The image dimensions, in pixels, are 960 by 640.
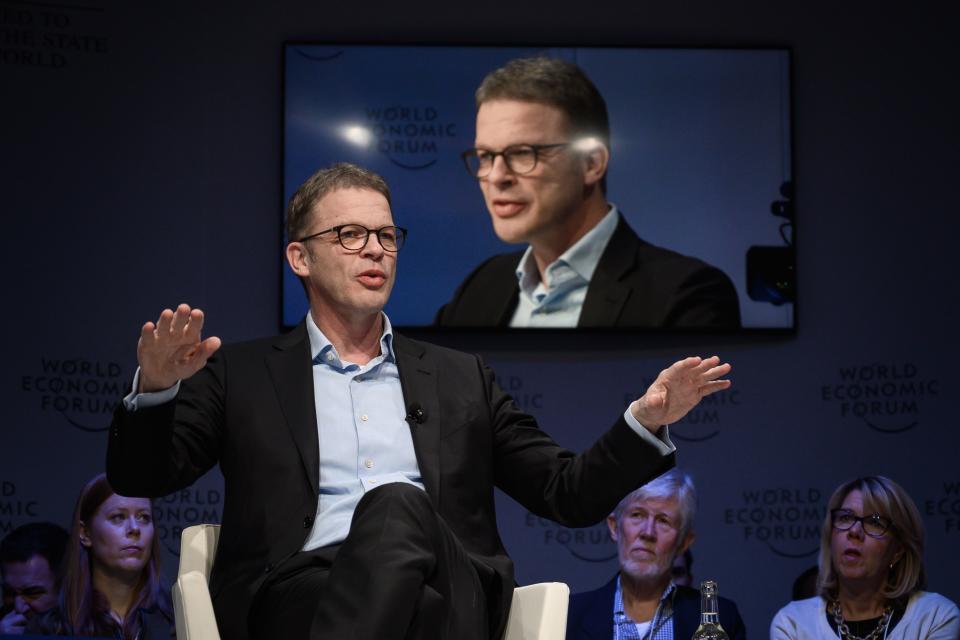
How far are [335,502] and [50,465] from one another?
2600 mm

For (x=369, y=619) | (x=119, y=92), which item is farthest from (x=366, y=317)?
(x=119, y=92)

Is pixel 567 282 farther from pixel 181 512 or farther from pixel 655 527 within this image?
pixel 181 512

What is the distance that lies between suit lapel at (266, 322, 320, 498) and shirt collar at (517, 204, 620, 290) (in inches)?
81.5

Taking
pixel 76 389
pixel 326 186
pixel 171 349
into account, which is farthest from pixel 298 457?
pixel 76 389

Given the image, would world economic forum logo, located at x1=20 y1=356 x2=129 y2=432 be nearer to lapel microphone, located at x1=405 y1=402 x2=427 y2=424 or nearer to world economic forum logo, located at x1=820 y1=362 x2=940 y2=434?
lapel microphone, located at x1=405 y1=402 x2=427 y2=424

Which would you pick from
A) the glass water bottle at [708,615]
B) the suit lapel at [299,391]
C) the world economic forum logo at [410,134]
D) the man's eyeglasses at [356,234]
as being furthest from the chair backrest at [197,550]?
the world economic forum logo at [410,134]

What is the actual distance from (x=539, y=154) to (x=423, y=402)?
2.29m

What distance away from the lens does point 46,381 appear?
15.4 ft

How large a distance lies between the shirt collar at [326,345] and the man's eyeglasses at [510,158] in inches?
80.8

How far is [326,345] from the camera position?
273 centimetres

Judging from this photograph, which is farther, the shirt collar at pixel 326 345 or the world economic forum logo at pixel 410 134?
the world economic forum logo at pixel 410 134

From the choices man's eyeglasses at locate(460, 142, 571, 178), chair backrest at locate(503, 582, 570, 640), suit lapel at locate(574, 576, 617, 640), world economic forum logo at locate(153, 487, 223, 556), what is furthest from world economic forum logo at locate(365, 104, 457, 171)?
chair backrest at locate(503, 582, 570, 640)

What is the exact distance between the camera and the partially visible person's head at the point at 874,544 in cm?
398

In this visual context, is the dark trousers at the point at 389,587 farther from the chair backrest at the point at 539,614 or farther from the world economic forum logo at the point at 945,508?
the world economic forum logo at the point at 945,508
